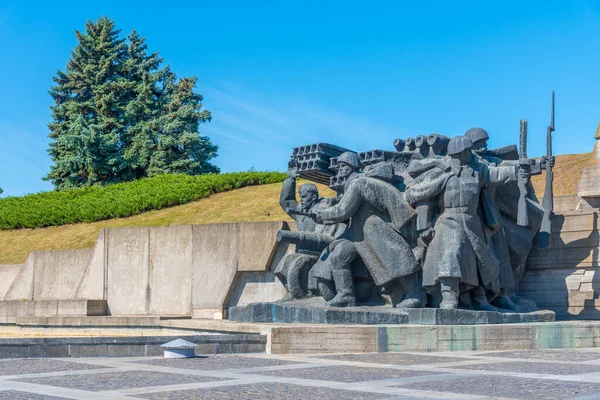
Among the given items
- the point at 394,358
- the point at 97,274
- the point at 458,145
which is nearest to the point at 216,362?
the point at 394,358

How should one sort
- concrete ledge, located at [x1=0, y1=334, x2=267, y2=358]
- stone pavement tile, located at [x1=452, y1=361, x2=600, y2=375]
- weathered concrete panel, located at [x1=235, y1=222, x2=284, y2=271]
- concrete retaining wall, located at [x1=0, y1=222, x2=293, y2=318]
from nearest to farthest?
Result: stone pavement tile, located at [x1=452, y1=361, x2=600, y2=375], concrete ledge, located at [x1=0, y1=334, x2=267, y2=358], weathered concrete panel, located at [x1=235, y1=222, x2=284, y2=271], concrete retaining wall, located at [x1=0, y1=222, x2=293, y2=318]

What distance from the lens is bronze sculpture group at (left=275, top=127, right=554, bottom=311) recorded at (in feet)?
37.1

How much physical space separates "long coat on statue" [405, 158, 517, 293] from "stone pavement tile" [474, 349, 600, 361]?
52.2 inches

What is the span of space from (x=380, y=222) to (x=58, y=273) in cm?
927

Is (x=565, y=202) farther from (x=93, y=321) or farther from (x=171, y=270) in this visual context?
(x=93, y=321)

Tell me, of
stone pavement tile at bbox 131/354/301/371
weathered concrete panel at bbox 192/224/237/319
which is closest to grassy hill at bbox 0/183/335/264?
weathered concrete panel at bbox 192/224/237/319

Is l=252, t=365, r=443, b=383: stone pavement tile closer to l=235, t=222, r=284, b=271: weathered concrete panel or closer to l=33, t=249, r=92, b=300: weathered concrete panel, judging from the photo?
l=235, t=222, r=284, b=271: weathered concrete panel

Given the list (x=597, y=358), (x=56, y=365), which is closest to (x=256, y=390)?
(x=56, y=365)

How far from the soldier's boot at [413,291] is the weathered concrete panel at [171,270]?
18.4ft

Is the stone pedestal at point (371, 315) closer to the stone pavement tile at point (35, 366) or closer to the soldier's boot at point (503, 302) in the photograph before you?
the soldier's boot at point (503, 302)

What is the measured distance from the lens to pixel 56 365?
8.72 meters

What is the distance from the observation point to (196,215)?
26500mm

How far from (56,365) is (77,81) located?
36330 mm

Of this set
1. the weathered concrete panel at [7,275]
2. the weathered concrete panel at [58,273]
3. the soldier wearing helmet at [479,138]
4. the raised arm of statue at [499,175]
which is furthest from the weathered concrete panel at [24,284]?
the raised arm of statue at [499,175]
